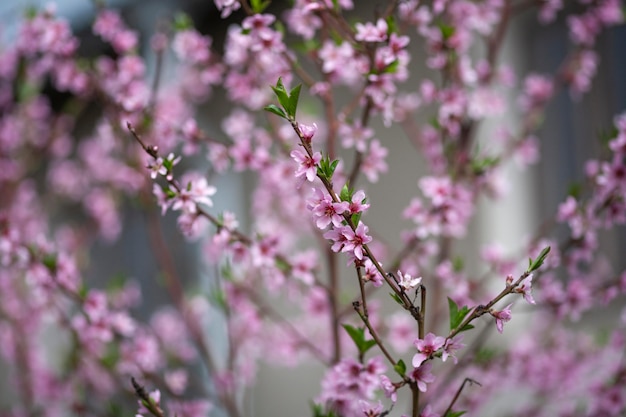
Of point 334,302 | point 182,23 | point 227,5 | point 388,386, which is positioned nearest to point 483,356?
point 334,302

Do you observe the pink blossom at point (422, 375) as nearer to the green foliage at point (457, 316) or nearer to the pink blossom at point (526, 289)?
the green foliage at point (457, 316)

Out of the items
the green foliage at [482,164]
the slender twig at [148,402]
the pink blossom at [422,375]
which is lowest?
the slender twig at [148,402]

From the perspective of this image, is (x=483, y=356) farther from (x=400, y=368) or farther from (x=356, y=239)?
(x=356, y=239)

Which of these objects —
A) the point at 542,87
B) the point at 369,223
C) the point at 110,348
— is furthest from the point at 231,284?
the point at 369,223

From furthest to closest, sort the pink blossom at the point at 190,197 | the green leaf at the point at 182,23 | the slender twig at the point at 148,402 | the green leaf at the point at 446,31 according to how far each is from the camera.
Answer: the green leaf at the point at 182,23
the green leaf at the point at 446,31
the pink blossom at the point at 190,197
the slender twig at the point at 148,402

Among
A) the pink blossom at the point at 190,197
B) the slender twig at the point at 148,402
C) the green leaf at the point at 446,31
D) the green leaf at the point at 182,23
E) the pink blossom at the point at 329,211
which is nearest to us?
the pink blossom at the point at 329,211

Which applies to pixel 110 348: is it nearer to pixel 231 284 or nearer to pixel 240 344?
pixel 240 344

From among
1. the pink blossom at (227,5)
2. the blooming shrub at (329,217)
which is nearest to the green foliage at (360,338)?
the blooming shrub at (329,217)

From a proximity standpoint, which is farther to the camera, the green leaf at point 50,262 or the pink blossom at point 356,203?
the green leaf at point 50,262
